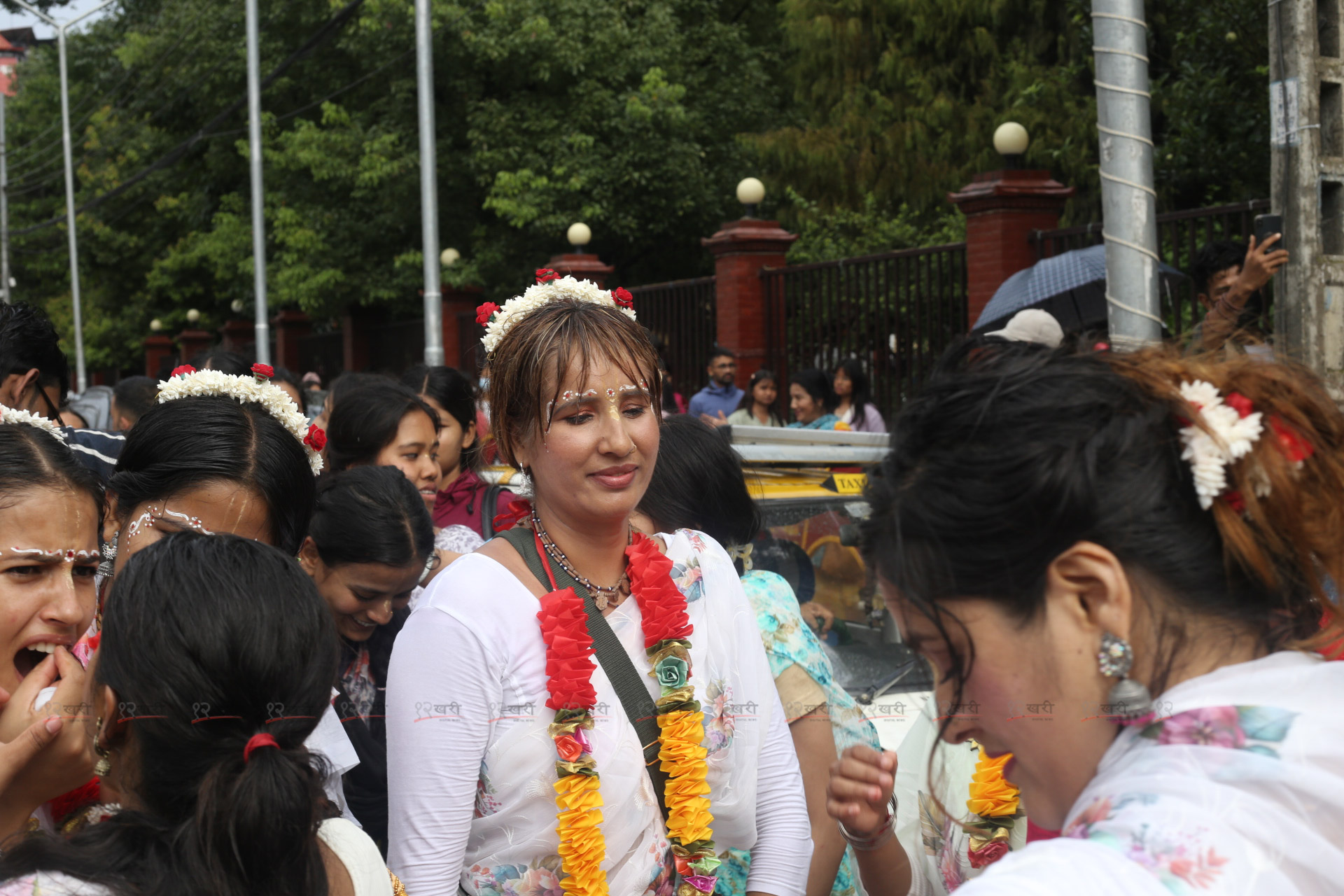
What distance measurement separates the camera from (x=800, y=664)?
9.12 ft

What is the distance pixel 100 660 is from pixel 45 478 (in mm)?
811

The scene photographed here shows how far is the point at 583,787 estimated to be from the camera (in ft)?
7.27

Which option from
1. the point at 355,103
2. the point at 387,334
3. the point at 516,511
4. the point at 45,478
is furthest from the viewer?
the point at 387,334

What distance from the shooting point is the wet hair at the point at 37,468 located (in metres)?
2.37

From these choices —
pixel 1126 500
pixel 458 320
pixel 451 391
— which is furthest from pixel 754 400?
pixel 458 320

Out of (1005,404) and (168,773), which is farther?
(168,773)

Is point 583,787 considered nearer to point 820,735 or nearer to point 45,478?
point 820,735

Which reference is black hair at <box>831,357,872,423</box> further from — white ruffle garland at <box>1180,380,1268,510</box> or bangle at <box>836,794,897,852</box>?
white ruffle garland at <box>1180,380,1268,510</box>

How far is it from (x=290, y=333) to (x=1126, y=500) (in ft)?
89.2

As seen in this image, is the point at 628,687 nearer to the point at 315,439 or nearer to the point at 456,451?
the point at 315,439

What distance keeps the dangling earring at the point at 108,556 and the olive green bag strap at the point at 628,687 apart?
3.37ft

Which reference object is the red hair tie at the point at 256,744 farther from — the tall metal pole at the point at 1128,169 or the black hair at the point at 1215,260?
the black hair at the point at 1215,260

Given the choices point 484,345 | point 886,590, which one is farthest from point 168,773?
point 484,345

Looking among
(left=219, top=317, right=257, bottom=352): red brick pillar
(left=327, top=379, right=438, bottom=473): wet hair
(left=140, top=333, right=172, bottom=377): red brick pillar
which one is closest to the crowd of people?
(left=327, top=379, right=438, bottom=473): wet hair
